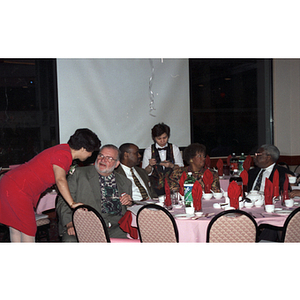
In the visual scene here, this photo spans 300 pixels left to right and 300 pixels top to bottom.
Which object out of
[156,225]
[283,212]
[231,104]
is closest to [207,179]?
[283,212]

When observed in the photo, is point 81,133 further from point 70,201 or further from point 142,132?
point 142,132

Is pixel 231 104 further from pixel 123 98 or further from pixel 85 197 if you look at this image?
pixel 85 197

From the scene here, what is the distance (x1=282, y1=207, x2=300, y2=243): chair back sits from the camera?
2541 mm

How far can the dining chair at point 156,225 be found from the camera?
8.69ft

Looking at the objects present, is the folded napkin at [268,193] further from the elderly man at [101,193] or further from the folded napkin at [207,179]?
the elderly man at [101,193]

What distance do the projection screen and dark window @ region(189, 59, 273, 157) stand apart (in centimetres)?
43

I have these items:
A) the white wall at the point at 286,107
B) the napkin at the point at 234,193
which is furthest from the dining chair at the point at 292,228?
the white wall at the point at 286,107

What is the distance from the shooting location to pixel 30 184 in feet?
9.34

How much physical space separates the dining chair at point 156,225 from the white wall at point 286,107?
5700 millimetres

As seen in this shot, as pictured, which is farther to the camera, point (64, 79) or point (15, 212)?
point (64, 79)

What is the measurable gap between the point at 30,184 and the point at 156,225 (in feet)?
3.52

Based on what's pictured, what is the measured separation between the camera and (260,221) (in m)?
2.72

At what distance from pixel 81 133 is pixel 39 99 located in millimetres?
3626
